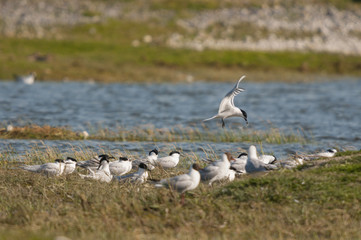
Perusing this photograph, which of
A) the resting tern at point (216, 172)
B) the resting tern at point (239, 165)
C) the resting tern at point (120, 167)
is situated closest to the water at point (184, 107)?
the resting tern at point (120, 167)

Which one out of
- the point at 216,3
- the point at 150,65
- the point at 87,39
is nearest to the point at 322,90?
the point at 150,65

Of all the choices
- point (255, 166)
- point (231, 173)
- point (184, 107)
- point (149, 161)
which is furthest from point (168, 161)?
point (184, 107)

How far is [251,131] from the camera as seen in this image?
29.0 metres

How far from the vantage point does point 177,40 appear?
5450 centimetres

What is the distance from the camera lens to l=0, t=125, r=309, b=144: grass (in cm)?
2489

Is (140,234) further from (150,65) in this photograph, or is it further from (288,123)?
(150,65)

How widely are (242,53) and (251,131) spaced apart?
2473 cm

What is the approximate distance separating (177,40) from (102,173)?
39.6m

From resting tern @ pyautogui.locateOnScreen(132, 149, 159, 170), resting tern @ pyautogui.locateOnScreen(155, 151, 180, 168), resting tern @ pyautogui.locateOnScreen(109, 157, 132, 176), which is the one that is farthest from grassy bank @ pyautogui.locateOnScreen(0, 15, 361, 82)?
resting tern @ pyautogui.locateOnScreen(109, 157, 132, 176)

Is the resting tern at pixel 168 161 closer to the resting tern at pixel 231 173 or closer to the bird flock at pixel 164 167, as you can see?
the bird flock at pixel 164 167

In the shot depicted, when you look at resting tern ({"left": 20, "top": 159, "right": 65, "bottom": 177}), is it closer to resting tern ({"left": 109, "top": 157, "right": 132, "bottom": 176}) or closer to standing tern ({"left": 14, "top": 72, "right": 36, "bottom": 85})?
resting tern ({"left": 109, "top": 157, "right": 132, "bottom": 176})

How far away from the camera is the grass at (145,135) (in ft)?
81.7

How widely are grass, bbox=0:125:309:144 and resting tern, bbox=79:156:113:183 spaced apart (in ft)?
28.9

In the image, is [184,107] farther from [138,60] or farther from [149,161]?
[149,161]
